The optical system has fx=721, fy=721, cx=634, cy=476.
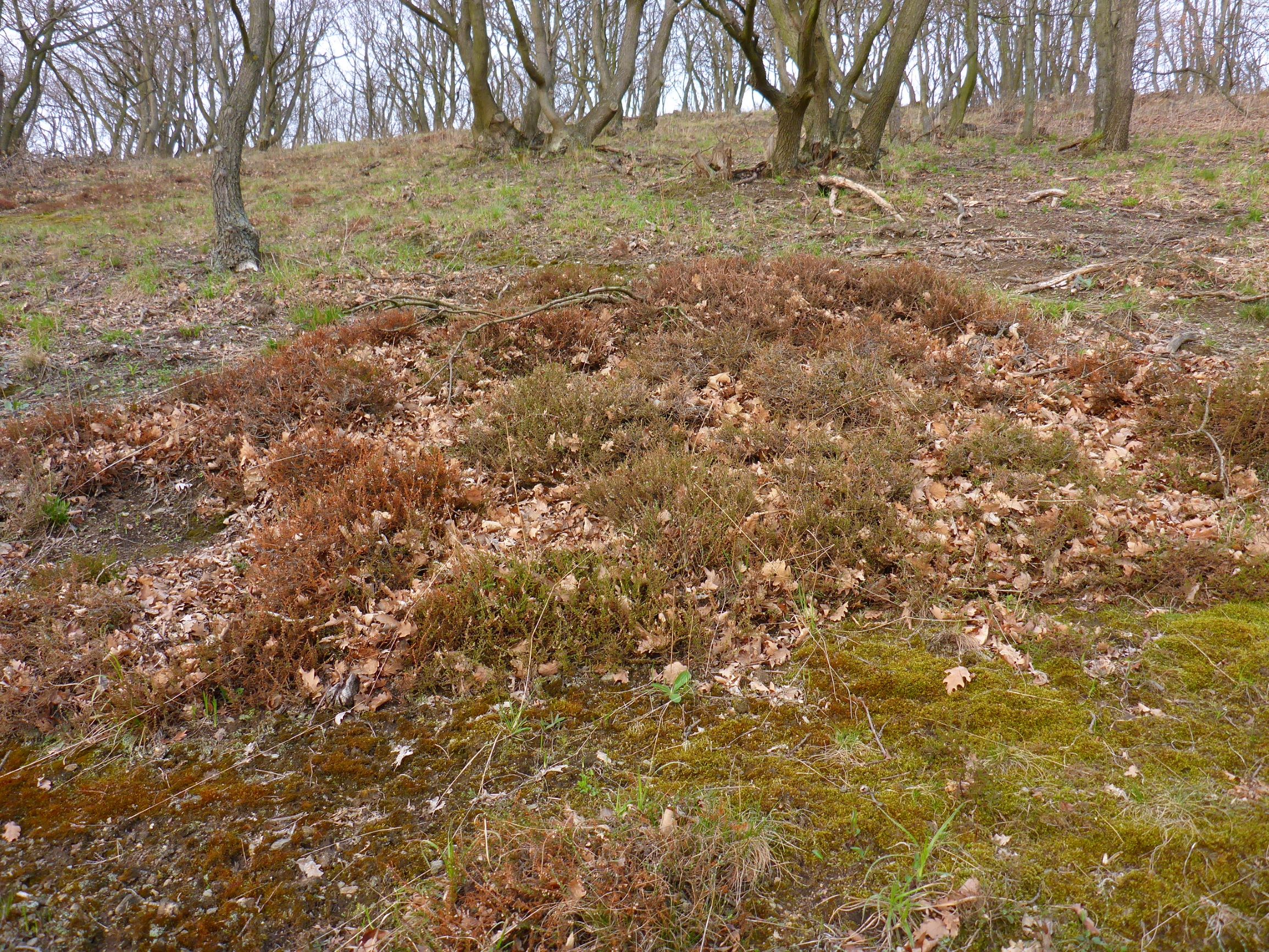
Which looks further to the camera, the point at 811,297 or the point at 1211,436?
the point at 811,297

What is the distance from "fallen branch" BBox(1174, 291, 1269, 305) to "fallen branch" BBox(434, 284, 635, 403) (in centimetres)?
527

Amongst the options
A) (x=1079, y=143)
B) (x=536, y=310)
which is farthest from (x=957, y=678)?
(x=1079, y=143)

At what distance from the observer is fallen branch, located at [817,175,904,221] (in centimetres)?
1024

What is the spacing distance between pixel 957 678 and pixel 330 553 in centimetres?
328

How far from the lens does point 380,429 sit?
575cm

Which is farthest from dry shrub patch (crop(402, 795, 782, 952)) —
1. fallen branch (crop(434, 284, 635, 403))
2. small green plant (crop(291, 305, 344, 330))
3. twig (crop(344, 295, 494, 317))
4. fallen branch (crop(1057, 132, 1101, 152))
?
fallen branch (crop(1057, 132, 1101, 152))

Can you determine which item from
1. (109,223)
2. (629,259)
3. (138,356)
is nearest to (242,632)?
(138,356)

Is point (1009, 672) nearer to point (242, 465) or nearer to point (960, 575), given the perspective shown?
point (960, 575)

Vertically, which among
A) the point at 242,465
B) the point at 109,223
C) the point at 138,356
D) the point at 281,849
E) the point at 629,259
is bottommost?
the point at 281,849

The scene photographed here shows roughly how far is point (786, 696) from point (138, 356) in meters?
7.39

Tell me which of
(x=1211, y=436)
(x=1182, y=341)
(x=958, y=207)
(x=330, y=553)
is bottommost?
(x=330, y=553)

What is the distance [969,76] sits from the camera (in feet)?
62.7

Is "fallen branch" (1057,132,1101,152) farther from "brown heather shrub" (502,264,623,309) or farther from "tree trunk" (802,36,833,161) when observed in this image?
"brown heather shrub" (502,264,623,309)

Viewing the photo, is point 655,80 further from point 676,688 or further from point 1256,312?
point 676,688
